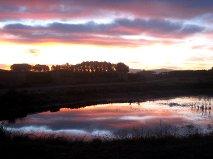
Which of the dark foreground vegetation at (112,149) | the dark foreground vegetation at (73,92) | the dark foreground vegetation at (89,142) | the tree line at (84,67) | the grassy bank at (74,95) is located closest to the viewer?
the dark foreground vegetation at (112,149)

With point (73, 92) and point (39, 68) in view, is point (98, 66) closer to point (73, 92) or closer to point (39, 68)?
point (39, 68)

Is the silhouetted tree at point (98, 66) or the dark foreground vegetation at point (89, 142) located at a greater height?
the silhouetted tree at point (98, 66)

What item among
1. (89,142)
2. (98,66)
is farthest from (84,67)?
(89,142)

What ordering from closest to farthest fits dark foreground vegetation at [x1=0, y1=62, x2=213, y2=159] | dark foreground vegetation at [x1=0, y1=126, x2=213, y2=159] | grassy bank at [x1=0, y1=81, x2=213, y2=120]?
1. dark foreground vegetation at [x1=0, y1=126, x2=213, y2=159]
2. dark foreground vegetation at [x1=0, y1=62, x2=213, y2=159]
3. grassy bank at [x1=0, y1=81, x2=213, y2=120]

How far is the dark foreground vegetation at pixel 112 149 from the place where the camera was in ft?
A: 48.0

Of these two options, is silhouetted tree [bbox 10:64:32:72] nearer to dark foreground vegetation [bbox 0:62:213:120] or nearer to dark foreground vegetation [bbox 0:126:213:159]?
dark foreground vegetation [bbox 0:62:213:120]

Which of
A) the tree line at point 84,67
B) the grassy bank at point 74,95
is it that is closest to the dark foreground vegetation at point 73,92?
the grassy bank at point 74,95

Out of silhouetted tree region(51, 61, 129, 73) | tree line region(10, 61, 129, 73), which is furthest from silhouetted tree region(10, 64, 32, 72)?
silhouetted tree region(51, 61, 129, 73)

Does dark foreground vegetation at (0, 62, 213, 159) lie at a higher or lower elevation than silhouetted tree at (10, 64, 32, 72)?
lower

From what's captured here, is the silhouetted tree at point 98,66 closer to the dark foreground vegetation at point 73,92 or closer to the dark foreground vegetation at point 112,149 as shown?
the dark foreground vegetation at point 73,92

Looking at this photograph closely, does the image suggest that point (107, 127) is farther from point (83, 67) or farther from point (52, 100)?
point (83, 67)

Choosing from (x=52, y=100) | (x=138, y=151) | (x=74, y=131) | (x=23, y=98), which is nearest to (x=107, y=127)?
(x=74, y=131)

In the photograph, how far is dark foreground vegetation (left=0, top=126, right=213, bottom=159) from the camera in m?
14.6

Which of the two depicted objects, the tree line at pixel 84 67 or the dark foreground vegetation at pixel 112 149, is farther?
the tree line at pixel 84 67
